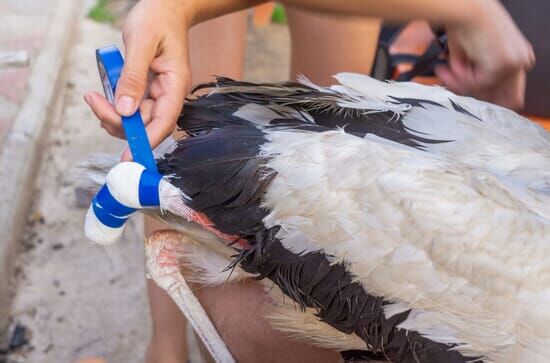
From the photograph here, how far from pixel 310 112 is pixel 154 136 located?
0.28m

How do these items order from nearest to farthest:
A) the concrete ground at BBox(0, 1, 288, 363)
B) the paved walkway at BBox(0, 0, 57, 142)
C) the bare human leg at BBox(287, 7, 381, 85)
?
the bare human leg at BBox(287, 7, 381, 85)
the concrete ground at BBox(0, 1, 288, 363)
the paved walkway at BBox(0, 0, 57, 142)

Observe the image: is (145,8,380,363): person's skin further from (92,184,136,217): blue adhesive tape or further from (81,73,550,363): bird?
(92,184,136,217): blue adhesive tape

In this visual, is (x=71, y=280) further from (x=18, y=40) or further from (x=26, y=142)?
(x=18, y=40)

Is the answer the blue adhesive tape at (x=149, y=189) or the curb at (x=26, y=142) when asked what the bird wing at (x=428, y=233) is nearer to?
the blue adhesive tape at (x=149, y=189)

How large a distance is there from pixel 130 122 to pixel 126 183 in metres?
0.09

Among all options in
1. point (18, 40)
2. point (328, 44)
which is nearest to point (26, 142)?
point (18, 40)

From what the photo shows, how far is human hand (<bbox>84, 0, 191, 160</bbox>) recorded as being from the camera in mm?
1022

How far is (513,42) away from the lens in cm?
107

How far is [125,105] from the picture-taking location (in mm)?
1008

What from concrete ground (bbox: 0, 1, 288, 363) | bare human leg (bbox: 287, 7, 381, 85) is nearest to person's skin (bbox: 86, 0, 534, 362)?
bare human leg (bbox: 287, 7, 381, 85)

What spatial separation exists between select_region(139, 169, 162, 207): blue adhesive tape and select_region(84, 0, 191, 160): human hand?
0.16ft

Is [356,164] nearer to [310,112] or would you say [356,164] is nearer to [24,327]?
[310,112]

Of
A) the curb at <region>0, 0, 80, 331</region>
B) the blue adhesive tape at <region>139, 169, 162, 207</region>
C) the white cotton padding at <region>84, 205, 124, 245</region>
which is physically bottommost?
the curb at <region>0, 0, 80, 331</region>

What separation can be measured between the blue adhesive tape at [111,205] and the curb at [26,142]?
1014mm
